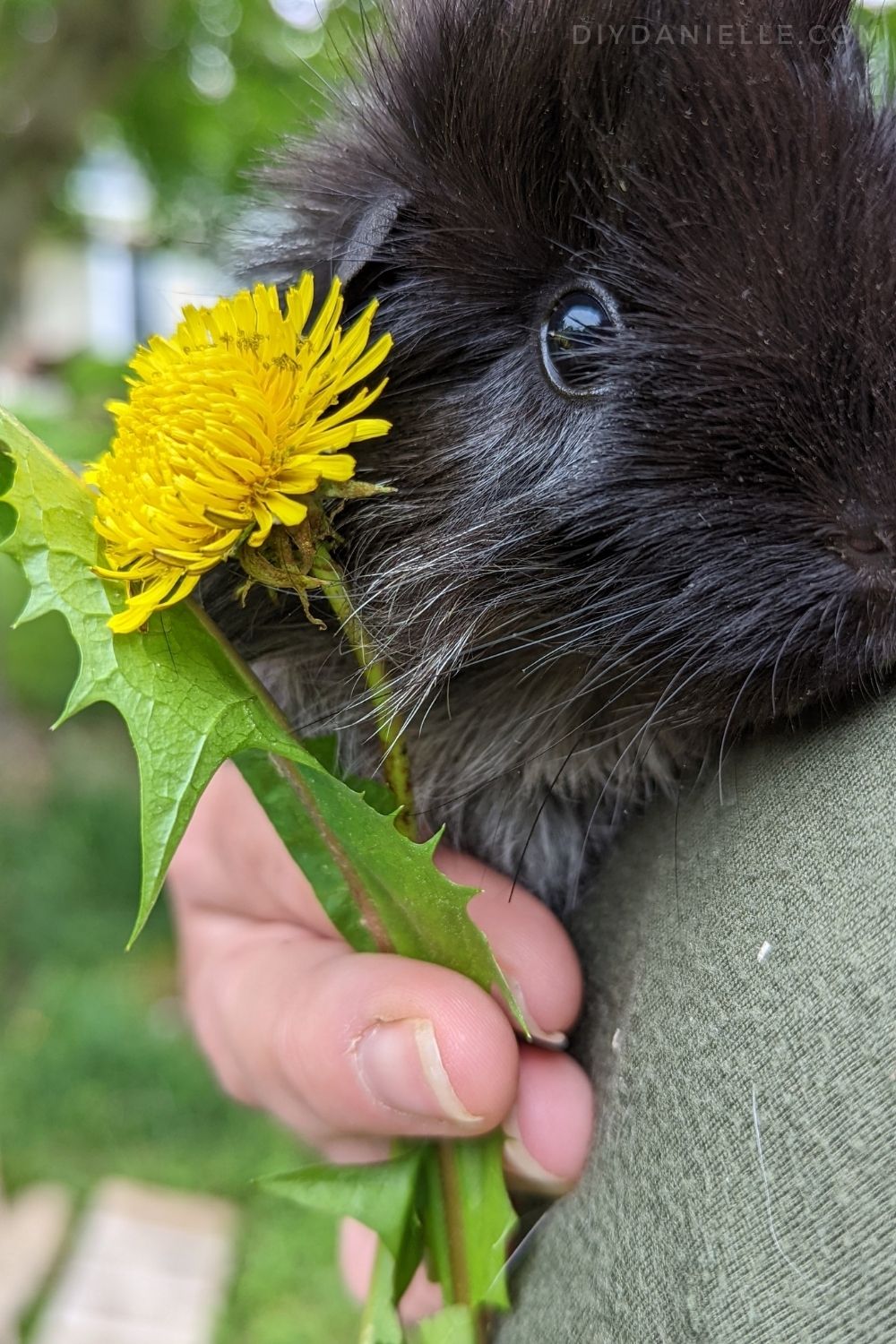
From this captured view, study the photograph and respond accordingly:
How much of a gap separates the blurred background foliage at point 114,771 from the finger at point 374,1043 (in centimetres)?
16

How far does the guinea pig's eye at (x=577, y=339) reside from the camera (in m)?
0.92

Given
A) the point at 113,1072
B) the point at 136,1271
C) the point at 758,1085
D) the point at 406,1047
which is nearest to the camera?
the point at 758,1085

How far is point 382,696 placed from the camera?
1.05 meters

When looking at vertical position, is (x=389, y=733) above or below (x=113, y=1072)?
above

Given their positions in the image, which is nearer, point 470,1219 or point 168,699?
point 168,699

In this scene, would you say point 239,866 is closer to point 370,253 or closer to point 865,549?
point 370,253

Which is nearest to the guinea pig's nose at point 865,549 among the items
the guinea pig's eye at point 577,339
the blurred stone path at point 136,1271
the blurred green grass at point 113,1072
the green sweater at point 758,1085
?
the green sweater at point 758,1085

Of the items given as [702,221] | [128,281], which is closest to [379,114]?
[702,221]

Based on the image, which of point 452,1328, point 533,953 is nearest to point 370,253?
point 533,953

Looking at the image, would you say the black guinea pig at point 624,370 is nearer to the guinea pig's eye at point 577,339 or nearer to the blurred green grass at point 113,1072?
the guinea pig's eye at point 577,339

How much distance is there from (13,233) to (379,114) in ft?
22.5

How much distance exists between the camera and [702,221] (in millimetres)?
864

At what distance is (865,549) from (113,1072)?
347 centimetres

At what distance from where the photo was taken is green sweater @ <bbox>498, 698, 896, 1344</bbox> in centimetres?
72
